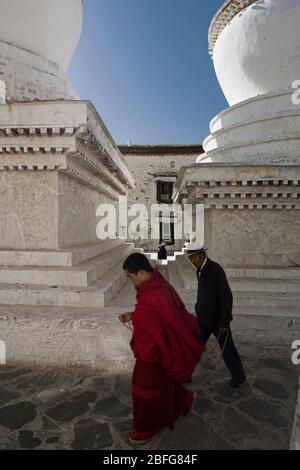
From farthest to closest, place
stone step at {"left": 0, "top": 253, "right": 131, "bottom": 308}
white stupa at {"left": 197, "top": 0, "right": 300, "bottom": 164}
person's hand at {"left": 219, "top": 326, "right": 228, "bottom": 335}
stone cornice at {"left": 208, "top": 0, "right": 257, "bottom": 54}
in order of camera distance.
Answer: stone cornice at {"left": 208, "top": 0, "right": 257, "bottom": 54}, white stupa at {"left": 197, "top": 0, "right": 300, "bottom": 164}, stone step at {"left": 0, "top": 253, "right": 131, "bottom": 308}, person's hand at {"left": 219, "top": 326, "right": 228, "bottom": 335}

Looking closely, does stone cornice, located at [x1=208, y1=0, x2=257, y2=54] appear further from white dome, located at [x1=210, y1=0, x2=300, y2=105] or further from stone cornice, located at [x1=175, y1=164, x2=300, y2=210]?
stone cornice, located at [x1=175, y1=164, x2=300, y2=210]

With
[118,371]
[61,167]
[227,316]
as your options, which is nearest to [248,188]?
[227,316]

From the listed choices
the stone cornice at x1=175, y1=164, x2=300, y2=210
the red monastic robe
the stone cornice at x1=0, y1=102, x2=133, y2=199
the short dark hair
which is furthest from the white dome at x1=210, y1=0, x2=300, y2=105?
the red monastic robe

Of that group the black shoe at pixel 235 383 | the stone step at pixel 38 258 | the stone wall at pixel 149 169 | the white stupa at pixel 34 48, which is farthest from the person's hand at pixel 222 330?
the stone wall at pixel 149 169

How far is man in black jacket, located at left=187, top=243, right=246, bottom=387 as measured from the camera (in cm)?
313

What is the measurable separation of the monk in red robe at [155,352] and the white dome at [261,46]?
20.9 ft

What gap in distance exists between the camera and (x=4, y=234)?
5.00m

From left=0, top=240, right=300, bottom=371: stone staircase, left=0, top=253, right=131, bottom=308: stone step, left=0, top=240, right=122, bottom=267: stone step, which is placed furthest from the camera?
left=0, top=240, right=122, bottom=267: stone step

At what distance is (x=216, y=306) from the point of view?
3229mm

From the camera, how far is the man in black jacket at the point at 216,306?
3127mm

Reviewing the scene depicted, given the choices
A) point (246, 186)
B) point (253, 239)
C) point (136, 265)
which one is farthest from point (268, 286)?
A: point (136, 265)

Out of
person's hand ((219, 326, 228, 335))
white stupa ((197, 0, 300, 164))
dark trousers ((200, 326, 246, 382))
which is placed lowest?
dark trousers ((200, 326, 246, 382))

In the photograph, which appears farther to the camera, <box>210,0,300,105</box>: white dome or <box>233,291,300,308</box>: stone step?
<box>210,0,300,105</box>: white dome
